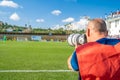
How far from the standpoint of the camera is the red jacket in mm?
4074

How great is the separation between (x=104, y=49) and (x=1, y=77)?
6.97 meters

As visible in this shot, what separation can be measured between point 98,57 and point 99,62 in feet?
0.20

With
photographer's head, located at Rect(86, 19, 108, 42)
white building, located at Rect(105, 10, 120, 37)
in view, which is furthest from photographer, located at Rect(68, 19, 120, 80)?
white building, located at Rect(105, 10, 120, 37)

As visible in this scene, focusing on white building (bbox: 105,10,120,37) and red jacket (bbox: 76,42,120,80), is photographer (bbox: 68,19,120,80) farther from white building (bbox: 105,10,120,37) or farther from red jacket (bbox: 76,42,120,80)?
white building (bbox: 105,10,120,37)

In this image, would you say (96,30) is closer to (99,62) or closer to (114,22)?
(99,62)

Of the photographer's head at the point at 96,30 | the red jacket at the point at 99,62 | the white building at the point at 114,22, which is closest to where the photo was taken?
the red jacket at the point at 99,62

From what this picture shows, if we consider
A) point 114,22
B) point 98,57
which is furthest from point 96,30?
point 114,22

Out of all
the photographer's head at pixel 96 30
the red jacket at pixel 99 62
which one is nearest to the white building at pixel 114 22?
the photographer's head at pixel 96 30

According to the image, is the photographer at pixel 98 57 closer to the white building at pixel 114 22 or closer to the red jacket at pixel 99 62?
the red jacket at pixel 99 62

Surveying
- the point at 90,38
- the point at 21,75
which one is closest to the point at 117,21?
the point at 21,75

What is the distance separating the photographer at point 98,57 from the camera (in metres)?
4.08

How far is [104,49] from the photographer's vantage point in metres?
4.15

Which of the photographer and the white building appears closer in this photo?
the photographer

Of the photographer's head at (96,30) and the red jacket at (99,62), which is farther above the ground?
the photographer's head at (96,30)
